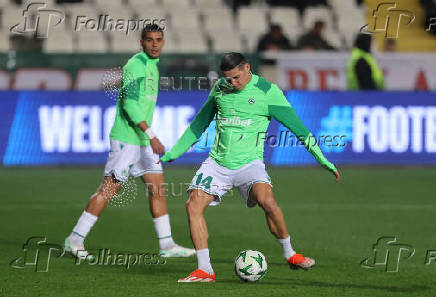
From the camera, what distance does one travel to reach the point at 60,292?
7891 mm

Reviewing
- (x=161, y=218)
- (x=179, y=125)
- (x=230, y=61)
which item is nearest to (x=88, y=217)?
(x=161, y=218)

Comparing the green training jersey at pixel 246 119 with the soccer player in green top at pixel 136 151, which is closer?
the green training jersey at pixel 246 119

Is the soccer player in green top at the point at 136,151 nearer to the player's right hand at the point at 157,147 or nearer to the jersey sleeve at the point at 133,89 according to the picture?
the jersey sleeve at the point at 133,89

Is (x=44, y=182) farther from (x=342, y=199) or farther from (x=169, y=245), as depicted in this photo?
(x=169, y=245)

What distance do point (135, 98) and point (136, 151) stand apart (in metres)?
0.58

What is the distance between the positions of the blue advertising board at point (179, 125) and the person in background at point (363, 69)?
10.2 inches

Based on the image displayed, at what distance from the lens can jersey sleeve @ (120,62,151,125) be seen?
973cm

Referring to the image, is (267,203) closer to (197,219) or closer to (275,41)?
(197,219)

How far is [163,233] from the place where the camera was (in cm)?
1015

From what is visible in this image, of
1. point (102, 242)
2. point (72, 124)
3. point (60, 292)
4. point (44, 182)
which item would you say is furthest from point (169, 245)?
point (72, 124)

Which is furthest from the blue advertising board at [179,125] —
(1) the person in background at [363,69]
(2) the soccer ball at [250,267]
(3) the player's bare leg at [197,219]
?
(2) the soccer ball at [250,267]

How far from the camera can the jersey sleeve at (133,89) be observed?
9.73 meters

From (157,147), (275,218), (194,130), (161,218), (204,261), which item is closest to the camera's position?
(204,261)

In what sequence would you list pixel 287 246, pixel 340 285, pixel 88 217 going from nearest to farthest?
pixel 340 285
pixel 287 246
pixel 88 217
